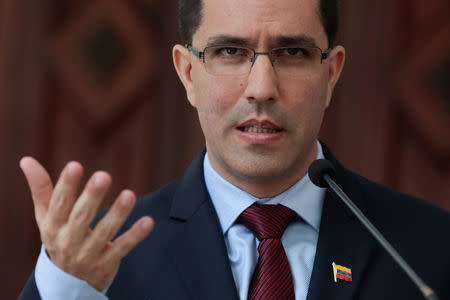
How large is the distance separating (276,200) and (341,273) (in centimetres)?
23

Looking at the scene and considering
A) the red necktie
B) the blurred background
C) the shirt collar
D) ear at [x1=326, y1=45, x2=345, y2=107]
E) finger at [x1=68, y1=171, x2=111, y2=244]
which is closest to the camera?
finger at [x1=68, y1=171, x2=111, y2=244]

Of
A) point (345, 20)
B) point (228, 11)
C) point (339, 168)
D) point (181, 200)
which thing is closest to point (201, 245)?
point (181, 200)

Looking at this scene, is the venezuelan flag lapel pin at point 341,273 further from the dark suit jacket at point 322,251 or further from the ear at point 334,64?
the ear at point 334,64

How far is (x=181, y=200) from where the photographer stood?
5.39 ft

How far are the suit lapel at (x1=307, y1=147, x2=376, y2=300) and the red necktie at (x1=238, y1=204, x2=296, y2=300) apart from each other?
64mm

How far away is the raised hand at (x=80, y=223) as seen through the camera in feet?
A: 3.76

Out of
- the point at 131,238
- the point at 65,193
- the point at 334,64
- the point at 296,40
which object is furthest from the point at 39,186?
the point at 334,64

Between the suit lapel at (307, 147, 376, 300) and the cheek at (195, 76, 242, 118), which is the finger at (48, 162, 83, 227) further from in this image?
the suit lapel at (307, 147, 376, 300)

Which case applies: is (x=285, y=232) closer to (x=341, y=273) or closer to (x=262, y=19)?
(x=341, y=273)

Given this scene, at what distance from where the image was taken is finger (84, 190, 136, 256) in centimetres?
115

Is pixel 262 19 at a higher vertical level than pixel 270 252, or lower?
higher

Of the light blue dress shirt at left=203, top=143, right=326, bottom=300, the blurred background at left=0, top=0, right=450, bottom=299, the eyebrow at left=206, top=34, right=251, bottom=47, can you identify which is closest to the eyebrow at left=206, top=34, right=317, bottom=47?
the eyebrow at left=206, top=34, right=251, bottom=47

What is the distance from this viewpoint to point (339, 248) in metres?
1.53

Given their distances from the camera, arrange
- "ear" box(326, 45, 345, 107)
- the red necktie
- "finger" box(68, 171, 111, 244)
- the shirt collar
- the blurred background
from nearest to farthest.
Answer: "finger" box(68, 171, 111, 244) → the red necktie → the shirt collar → "ear" box(326, 45, 345, 107) → the blurred background
